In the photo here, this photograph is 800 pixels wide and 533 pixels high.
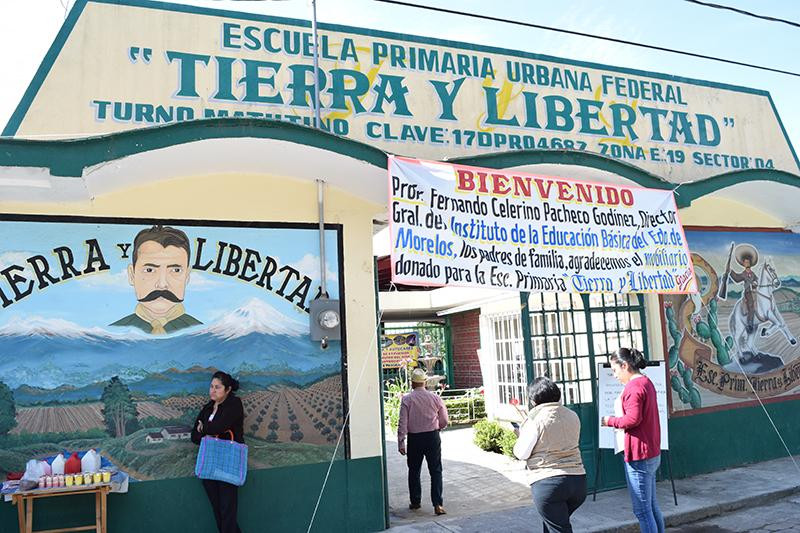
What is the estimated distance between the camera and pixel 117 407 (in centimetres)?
610

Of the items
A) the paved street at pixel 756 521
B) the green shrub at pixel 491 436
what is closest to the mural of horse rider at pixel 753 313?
the paved street at pixel 756 521

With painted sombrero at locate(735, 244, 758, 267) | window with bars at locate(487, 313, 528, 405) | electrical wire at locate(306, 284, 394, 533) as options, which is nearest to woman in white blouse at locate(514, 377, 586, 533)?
electrical wire at locate(306, 284, 394, 533)

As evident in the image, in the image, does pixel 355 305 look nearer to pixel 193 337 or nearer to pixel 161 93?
pixel 193 337

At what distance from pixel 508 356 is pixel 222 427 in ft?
25.8

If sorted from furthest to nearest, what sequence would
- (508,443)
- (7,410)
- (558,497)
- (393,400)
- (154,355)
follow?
(393,400), (508,443), (154,355), (7,410), (558,497)

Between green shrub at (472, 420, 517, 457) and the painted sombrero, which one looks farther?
green shrub at (472, 420, 517, 457)

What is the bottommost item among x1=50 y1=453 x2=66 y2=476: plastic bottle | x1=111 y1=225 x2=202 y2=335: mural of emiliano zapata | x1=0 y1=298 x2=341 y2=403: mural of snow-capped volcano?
x1=50 y1=453 x2=66 y2=476: plastic bottle

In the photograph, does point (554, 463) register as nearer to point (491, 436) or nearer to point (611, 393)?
point (611, 393)

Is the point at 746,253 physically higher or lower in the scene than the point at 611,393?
higher

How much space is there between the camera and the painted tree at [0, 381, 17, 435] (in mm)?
5789

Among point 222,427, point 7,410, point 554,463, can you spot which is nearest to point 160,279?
point 222,427

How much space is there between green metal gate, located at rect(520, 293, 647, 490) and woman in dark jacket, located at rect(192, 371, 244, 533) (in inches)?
143

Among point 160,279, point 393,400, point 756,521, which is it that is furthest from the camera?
point 393,400

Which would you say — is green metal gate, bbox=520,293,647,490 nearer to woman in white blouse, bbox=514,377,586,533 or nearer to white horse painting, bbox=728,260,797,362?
white horse painting, bbox=728,260,797,362
